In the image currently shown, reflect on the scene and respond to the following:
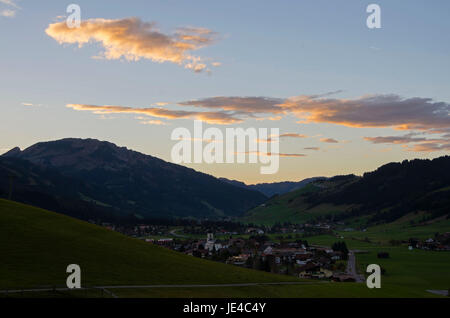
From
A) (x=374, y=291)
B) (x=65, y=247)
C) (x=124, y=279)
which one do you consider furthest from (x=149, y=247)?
(x=374, y=291)

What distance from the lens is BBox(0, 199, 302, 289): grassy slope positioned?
6694 centimetres

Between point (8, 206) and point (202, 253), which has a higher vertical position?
point (8, 206)

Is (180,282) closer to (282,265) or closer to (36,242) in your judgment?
(36,242)

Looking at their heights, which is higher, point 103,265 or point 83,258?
point 83,258

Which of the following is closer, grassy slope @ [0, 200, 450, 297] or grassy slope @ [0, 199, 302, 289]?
grassy slope @ [0, 200, 450, 297]

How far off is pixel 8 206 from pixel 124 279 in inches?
1867

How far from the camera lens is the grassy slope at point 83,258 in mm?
66938

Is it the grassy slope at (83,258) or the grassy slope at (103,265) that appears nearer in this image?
the grassy slope at (103,265)

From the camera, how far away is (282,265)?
Result: 638 ft

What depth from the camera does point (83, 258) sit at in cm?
7800

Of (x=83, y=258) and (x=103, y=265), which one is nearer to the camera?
(x=103, y=265)
